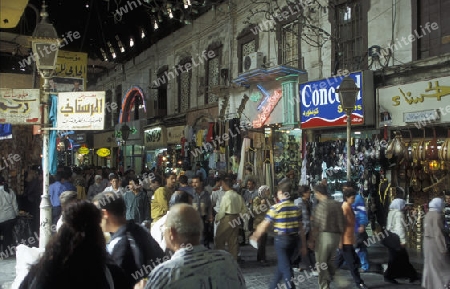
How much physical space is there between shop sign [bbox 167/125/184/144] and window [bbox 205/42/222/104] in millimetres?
2256

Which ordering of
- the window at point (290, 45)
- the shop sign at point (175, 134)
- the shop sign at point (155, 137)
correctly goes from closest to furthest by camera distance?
1. the window at point (290, 45)
2. the shop sign at point (175, 134)
3. the shop sign at point (155, 137)

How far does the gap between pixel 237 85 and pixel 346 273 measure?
33.9 ft

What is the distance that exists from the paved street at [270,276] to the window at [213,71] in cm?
1144

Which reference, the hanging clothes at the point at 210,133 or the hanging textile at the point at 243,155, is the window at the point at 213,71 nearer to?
the hanging clothes at the point at 210,133

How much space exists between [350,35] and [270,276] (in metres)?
8.25

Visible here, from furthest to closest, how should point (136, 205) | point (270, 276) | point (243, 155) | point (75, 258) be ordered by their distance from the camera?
point (243, 155)
point (136, 205)
point (270, 276)
point (75, 258)

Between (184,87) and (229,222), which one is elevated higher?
(184,87)

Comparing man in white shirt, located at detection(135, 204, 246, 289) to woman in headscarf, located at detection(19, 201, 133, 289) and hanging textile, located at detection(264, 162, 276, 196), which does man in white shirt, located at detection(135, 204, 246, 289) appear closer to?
woman in headscarf, located at detection(19, 201, 133, 289)

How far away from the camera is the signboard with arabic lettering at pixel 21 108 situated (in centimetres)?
933

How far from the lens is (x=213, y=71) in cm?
2089

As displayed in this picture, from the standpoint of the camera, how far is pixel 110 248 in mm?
3902

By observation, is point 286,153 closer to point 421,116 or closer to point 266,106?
point 266,106

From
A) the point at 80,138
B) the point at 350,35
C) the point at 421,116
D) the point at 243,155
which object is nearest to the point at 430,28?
the point at 421,116

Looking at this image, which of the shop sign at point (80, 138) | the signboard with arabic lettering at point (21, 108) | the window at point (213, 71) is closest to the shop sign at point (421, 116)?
the signboard with arabic lettering at point (21, 108)
